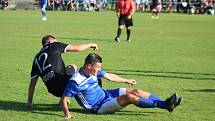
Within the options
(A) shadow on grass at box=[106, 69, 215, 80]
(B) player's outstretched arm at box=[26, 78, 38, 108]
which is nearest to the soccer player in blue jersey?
(B) player's outstretched arm at box=[26, 78, 38, 108]

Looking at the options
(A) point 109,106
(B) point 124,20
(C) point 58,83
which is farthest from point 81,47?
(B) point 124,20

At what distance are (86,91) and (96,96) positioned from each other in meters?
0.23

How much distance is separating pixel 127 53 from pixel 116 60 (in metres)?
2.06

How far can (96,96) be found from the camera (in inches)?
341

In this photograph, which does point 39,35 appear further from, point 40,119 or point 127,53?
point 40,119

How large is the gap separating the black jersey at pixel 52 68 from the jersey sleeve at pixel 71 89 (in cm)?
58

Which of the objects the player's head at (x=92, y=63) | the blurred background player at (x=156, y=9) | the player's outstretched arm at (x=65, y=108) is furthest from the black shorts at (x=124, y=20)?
the blurred background player at (x=156, y=9)

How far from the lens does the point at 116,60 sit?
16.0 meters

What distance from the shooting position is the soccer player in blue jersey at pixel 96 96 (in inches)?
325

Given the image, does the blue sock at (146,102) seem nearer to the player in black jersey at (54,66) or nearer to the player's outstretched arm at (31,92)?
the player in black jersey at (54,66)

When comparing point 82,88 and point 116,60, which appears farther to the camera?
point 116,60

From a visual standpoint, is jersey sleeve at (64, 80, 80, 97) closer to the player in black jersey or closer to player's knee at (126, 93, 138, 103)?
the player in black jersey

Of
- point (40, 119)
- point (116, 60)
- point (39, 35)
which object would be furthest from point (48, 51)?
point (39, 35)

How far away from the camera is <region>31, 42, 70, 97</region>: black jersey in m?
8.85
